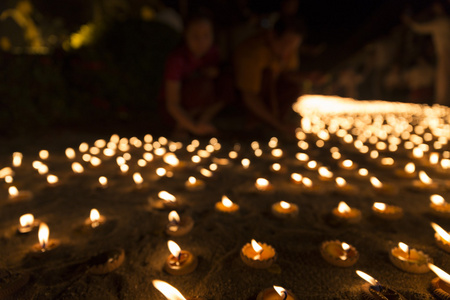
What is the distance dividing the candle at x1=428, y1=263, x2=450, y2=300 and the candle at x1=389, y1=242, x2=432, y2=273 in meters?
0.09

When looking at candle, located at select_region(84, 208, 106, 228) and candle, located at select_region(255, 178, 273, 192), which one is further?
candle, located at select_region(255, 178, 273, 192)

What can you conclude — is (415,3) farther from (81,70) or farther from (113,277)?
(113,277)

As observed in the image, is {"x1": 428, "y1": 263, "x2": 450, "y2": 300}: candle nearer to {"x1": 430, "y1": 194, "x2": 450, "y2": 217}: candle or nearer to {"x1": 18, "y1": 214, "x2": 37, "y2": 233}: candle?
{"x1": 430, "y1": 194, "x2": 450, "y2": 217}: candle

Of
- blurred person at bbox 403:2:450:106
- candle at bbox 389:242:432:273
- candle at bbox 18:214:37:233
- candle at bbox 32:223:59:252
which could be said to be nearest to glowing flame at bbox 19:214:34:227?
candle at bbox 18:214:37:233

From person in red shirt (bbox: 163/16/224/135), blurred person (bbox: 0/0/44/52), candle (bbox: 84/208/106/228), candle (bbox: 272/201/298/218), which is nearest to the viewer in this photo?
candle (bbox: 84/208/106/228)

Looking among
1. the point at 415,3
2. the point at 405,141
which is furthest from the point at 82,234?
the point at 415,3

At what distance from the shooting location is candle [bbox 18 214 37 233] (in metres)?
2.05

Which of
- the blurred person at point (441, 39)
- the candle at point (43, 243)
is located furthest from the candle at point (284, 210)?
the blurred person at point (441, 39)

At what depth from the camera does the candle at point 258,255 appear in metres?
1.64

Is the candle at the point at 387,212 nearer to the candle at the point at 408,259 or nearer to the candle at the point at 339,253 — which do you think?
the candle at the point at 408,259

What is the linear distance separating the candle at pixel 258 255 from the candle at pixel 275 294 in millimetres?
233

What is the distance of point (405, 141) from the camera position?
16.7 ft

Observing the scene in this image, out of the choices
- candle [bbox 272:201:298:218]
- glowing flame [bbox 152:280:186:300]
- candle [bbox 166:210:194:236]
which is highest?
glowing flame [bbox 152:280:186:300]

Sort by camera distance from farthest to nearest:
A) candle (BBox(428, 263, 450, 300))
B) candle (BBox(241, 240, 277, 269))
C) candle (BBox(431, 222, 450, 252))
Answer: candle (BBox(431, 222, 450, 252)) < candle (BBox(241, 240, 277, 269)) < candle (BBox(428, 263, 450, 300))
